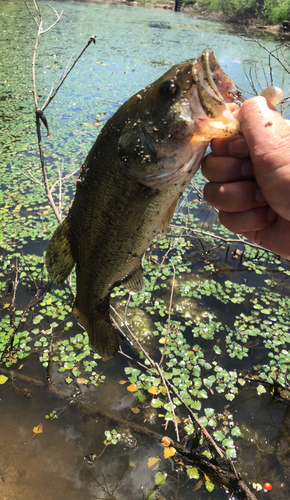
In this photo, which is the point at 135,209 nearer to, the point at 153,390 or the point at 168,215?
the point at 168,215

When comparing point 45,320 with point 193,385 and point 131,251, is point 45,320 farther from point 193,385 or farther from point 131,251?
point 131,251

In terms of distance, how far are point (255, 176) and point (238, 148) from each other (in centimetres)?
14

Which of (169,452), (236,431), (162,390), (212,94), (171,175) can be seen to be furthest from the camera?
(162,390)

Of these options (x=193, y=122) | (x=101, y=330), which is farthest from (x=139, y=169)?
(x=101, y=330)

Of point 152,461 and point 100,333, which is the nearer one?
point 100,333

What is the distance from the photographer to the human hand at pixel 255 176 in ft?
4.21

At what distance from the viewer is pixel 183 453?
286 centimetres

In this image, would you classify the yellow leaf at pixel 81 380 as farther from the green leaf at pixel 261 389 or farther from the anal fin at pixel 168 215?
the anal fin at pixel 168 215

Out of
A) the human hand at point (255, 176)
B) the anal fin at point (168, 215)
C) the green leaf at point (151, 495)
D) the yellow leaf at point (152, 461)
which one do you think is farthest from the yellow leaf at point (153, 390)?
the anal fin at point (168, 215)

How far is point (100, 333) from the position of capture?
2043 mm

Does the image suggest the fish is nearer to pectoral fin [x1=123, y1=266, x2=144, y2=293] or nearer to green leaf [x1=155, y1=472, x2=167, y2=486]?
pectoral fin [x1=123, y1=266, x2=144, y2=293]

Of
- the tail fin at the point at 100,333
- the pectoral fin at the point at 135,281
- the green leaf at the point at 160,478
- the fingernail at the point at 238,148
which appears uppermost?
the fingernail at the point at 238,148

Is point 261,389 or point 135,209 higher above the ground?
point 135,209

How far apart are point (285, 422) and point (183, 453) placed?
1.12 meters
